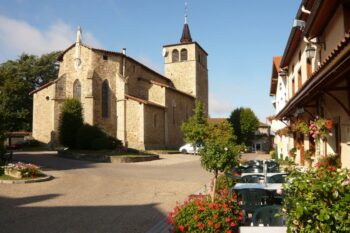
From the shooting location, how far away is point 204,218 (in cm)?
469

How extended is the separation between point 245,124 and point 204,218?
4708cm

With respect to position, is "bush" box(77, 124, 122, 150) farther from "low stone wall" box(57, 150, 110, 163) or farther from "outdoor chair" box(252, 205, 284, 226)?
"outdoor chair" box(252, 205, 284, 226)

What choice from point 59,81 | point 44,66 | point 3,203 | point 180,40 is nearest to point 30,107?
point 44,66

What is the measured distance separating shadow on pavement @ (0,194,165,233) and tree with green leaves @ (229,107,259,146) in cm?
4312

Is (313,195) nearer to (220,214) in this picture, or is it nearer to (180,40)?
(220,214)

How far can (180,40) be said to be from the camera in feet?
172

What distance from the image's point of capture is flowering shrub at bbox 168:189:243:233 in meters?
4.58

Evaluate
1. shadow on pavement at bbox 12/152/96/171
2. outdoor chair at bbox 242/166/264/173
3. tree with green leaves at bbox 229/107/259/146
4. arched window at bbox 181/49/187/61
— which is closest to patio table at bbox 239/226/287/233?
outdoor chair at bbox 242/166/264/173

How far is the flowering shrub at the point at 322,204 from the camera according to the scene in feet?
8.86

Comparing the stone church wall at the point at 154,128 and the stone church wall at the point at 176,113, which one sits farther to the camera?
the stone church wall at the point at 176,113

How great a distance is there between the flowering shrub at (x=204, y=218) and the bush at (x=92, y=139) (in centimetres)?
2452

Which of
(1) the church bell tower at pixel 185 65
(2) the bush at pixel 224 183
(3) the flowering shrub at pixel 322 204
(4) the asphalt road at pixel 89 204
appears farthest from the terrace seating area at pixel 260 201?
(1) the church bell tower at pixel 185 65

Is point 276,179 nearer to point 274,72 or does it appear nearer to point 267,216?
point 267,216

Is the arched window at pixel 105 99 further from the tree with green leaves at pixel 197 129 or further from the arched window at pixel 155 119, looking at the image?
the tree with green leaves at pixel 197 129
